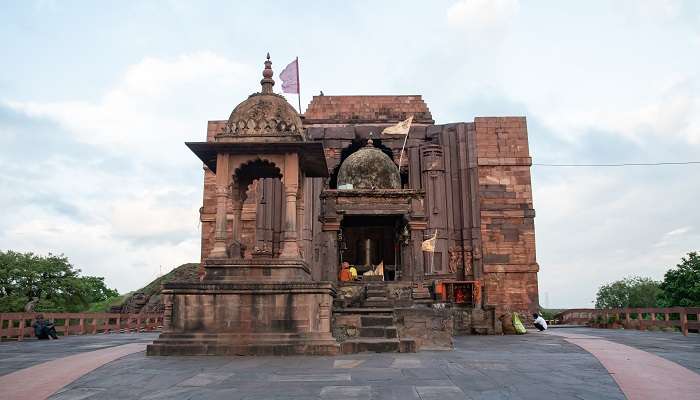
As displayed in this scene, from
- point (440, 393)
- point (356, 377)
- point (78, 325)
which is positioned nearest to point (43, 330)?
point (78, 325)

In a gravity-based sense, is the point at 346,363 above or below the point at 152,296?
below

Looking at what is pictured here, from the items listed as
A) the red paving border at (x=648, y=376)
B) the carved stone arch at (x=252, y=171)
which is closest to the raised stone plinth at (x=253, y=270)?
the carved stone arch at (x=252, y=171)

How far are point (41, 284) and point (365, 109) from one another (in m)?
24.4

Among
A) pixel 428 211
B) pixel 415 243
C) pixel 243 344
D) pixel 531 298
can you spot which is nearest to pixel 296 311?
pixel 243 344

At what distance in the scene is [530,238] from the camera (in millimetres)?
26625

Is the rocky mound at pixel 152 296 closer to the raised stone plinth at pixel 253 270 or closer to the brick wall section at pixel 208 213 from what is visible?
the brick wall section at pixel 208 213

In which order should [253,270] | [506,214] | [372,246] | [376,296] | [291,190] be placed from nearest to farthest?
1. [253,270]
2. [291,190]
3. [376,296]
4. [372,246]
5. [506,214]

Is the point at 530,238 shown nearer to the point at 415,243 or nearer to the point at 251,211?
the point at 415,243

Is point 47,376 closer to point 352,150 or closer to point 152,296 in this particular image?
point 352,150

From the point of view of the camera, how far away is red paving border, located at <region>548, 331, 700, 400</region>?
6.37 metres

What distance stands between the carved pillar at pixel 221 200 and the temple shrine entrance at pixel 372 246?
10.2m

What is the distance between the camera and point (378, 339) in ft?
38.4

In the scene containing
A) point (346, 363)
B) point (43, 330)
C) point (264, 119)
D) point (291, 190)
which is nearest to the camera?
point (346, 363)

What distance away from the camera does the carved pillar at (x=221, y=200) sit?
12656mm
